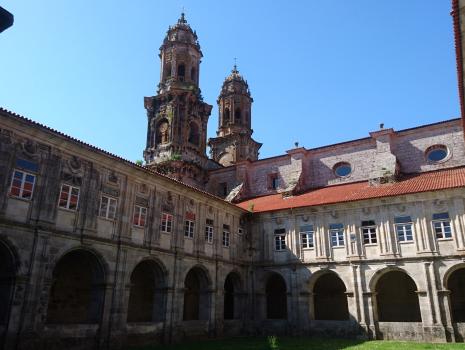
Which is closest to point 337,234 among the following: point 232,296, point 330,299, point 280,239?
point 280,239

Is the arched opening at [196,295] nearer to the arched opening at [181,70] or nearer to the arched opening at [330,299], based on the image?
the arched opening at [330,299]

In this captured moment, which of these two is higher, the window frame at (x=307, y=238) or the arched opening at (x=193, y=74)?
the arched opening at (x=193, y=74)

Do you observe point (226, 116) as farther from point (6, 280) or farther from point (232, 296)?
point (6, 280)

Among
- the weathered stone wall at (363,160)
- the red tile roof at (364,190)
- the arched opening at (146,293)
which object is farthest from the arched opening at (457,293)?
the arched opening at (146,293)

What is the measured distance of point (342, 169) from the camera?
30.4 m

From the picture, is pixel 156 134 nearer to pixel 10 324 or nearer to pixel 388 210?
pixel 388 210

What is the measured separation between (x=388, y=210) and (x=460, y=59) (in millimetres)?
16848

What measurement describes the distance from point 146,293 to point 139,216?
212 inches

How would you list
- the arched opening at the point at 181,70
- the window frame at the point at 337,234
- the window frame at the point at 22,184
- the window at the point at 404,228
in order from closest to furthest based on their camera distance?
1. the window frame at the point at 22,184
2. the window at the point at 404,228
3. the window frame at the point at 337,234
4. the arched opening at the point at 181,70

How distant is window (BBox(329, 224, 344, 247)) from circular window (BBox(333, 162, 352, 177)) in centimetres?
660

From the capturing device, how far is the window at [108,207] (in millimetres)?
17922

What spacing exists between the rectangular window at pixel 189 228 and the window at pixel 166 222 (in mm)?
1113

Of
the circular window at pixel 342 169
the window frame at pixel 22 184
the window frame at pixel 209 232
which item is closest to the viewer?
the window frame at pixel 22 184

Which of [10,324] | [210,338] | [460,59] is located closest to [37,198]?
[10,324]
